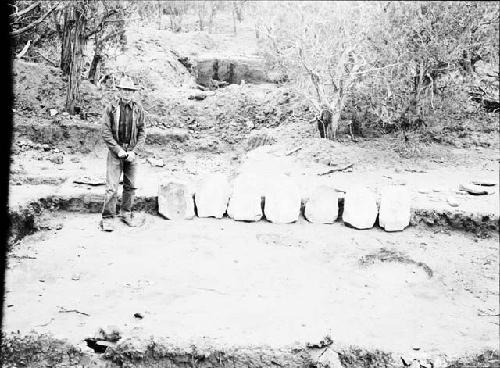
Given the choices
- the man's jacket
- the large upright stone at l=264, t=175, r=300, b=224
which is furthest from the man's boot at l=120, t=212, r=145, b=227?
the large upright stone at l=264, t=175, r=300, b=224

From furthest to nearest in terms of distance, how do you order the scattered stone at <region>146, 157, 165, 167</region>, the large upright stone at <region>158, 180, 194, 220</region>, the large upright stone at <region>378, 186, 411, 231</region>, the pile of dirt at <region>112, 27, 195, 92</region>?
the pile of dirt at <region>112, 27, 195, 92</region> → the scattered stone at <region>146, 157, 165, 167</region> → the large upright stone at <region>158, 180, 194, 220</region> → the large upright stone at <region>378, 186, 411, 231</region>

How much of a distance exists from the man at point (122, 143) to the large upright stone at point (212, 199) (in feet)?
2.78

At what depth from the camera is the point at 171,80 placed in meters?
13.8

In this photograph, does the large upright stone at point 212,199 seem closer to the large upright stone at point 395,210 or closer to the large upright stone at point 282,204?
the large upright stone at point 282,204

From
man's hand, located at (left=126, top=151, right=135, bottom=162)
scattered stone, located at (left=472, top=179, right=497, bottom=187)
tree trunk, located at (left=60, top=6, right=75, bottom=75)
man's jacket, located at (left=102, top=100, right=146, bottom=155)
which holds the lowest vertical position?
scattered stone, located at (left=472, top=179, right=497, bottom=187)

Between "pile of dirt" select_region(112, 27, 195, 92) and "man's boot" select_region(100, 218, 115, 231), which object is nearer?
"man's boot" select_region(100, 218, 115, 231)

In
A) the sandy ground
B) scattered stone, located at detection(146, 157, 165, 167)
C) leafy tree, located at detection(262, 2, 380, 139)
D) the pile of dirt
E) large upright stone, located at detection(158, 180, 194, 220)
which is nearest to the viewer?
the sandy ground

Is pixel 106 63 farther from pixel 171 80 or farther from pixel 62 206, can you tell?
pixel 62 206

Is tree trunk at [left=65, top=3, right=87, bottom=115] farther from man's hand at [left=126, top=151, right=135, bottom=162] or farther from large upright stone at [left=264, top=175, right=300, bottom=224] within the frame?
large upright stone at [left=264, top=175, right=300, bottom=224]

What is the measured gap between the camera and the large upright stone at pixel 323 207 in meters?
6.23

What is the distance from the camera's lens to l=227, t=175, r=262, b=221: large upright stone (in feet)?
20.3

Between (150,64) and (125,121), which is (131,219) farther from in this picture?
(150,64)

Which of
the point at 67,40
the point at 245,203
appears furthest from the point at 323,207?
the point at 67,40

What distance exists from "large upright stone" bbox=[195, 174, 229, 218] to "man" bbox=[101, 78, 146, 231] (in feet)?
2.78
